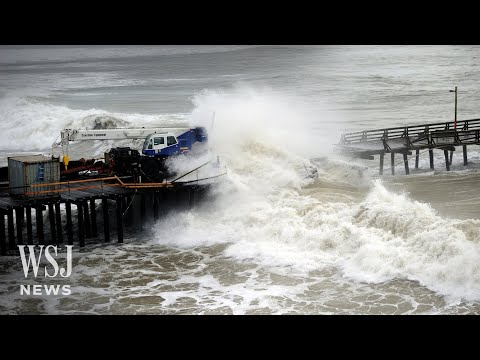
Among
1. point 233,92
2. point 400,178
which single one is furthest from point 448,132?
point 233,92

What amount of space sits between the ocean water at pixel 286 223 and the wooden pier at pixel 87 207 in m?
0.68

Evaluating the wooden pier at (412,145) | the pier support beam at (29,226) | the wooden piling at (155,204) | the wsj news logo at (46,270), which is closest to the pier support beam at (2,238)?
the wsj news logo at (46,270)

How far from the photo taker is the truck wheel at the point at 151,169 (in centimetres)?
2691

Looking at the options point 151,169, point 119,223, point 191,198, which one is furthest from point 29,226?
point 191,198

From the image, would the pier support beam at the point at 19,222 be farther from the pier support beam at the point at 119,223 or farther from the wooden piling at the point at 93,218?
the pier support beam at the point at 119,223

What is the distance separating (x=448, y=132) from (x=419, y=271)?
57.7ft

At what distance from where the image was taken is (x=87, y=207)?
25391 millimetres

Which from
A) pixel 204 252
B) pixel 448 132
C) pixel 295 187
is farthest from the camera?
pixel 448 132

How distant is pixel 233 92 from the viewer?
62.0 metres

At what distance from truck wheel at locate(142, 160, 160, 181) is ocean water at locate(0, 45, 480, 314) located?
62.9 inches

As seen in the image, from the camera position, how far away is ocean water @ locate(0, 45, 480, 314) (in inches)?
734

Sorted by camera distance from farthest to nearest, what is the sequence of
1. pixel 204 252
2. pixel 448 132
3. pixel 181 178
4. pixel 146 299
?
pixel 448 132
pixel 181 178
pixel 204 252
pixel 146 299

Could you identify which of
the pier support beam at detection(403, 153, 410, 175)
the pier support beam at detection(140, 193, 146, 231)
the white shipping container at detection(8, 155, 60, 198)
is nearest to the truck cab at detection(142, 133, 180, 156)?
the pier support beam at detection(140, 193, 146, 231)

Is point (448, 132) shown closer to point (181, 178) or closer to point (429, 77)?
point (181, 178)
